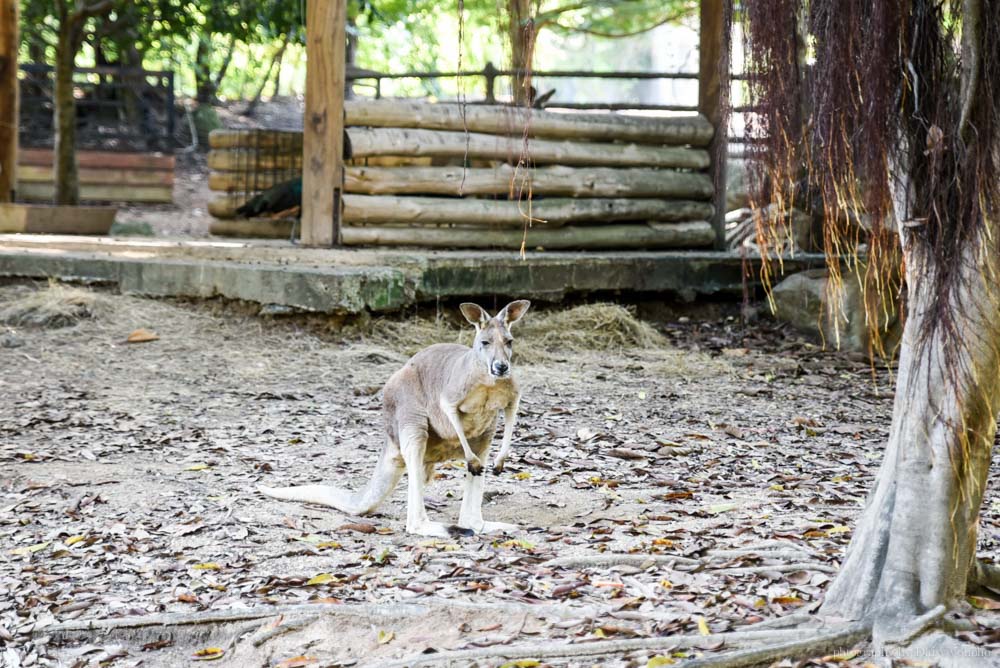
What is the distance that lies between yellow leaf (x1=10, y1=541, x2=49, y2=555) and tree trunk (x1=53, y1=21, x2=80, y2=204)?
25.8ft

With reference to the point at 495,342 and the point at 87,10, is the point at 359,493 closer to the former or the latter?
the point at 495,342

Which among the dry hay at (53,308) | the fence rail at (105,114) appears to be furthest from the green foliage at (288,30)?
the dry hay at (53,308)

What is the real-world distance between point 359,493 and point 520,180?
4.52m

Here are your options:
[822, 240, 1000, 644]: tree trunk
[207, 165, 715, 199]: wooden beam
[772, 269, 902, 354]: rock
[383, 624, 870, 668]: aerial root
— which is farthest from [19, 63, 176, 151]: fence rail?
[822, 240, 1000, 644]: tree trunk

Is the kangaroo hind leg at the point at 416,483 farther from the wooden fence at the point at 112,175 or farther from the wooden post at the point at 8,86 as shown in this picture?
the wooden fence at the point at 112,175

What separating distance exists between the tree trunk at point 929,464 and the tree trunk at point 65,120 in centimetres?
1008

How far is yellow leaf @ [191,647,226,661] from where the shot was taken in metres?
4.24

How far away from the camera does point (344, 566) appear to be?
4.88m

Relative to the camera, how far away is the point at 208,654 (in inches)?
167

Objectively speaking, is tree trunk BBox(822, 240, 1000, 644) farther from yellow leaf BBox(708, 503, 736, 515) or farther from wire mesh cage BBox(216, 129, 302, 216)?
wire mesh cage BBox(216, 129, 302, 216)

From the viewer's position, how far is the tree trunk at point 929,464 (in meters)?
3.67

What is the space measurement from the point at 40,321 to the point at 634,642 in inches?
259

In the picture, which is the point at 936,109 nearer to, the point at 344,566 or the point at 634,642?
the point at 634,642

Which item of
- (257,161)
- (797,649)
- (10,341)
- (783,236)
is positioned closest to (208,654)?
(797,649)
